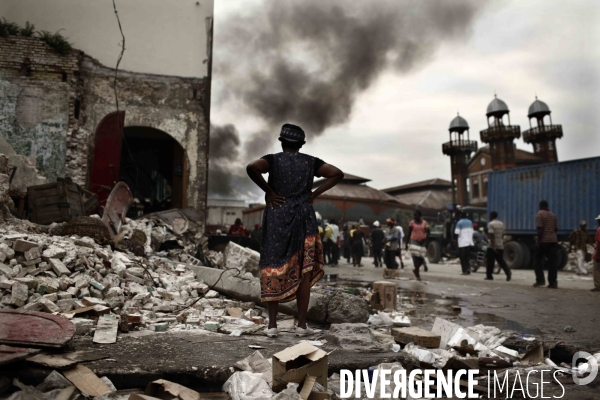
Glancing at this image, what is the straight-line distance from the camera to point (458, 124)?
4659 centimetres

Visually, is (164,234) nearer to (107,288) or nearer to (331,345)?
(107,288)

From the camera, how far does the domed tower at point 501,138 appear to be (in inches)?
1594

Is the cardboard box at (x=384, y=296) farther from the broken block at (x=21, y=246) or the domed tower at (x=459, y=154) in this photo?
the domed tower at (x=459, y=154)

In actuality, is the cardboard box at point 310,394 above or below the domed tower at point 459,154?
below

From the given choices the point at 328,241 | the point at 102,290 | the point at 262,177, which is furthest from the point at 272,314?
the point at 328,241

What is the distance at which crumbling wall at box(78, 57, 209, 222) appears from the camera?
36.4 ft

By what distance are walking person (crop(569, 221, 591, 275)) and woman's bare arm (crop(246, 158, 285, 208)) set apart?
13.6 metres

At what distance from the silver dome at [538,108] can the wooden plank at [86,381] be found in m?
47.1

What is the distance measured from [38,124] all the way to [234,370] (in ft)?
32.1

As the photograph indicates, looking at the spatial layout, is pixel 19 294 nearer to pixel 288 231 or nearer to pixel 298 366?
pixel 288 231

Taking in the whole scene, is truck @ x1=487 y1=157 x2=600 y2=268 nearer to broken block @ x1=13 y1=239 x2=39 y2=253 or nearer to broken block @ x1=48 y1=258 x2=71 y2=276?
broken block @ x1=48 y1=258 x2=71 y2=276

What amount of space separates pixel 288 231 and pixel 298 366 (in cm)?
136

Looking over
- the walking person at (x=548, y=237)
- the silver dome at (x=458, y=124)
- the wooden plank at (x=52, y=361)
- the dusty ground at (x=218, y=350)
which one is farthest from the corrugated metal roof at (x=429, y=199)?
the wooden plank at (x=52, y=361)

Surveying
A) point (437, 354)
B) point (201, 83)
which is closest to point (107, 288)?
point (437, 354)
